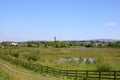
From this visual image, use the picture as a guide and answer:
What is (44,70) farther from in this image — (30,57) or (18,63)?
(30,57)

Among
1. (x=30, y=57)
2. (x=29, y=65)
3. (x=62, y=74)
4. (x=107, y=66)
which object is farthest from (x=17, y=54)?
(x=62, y=74)

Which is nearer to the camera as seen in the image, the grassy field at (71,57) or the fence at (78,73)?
the fence at (78,73)

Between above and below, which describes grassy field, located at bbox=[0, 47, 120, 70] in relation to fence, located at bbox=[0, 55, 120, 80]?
below

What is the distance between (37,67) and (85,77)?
57.3 ft

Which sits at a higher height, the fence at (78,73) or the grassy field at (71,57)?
the fence at (78,73)

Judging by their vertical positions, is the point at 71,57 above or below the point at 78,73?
below

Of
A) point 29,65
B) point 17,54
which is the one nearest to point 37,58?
point 17,54

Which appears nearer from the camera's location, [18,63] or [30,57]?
[18,63]

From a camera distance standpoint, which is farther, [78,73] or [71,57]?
[71,57]

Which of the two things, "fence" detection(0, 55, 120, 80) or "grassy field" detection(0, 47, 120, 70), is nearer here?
"fence" detection(0, 55, 120, 80)

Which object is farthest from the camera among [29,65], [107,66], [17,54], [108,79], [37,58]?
[17,54]

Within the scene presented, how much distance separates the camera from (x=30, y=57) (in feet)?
270

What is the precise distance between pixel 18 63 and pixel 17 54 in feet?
124

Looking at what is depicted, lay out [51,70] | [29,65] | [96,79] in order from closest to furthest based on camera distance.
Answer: [96,79] → [51,70] → [29,65]
